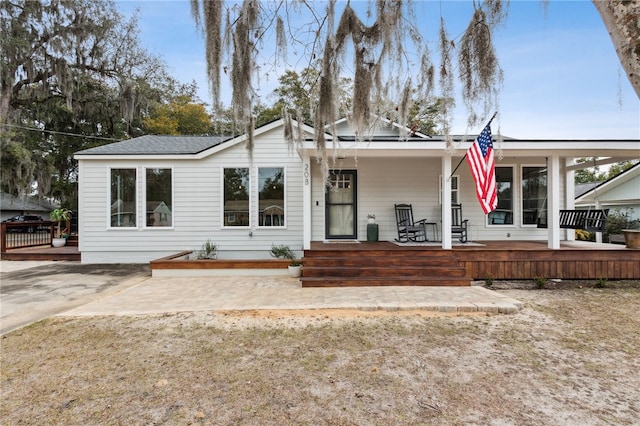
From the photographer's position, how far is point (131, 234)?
817cm

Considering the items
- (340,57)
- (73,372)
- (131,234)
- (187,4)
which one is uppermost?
(187,4)

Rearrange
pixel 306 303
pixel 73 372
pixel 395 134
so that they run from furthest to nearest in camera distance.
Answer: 1. pixel 395 134
2. pixel 306 303
3. pixel 73 372

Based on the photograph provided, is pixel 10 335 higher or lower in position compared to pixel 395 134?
lower

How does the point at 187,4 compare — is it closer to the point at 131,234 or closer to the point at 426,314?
the point at 426,314

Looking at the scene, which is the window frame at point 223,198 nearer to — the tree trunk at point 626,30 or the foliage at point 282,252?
the foliage at point 282,252

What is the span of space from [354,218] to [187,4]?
592 cm

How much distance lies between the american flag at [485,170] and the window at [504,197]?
300cm

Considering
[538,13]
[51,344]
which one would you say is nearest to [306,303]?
[51,344]

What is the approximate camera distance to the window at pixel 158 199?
8.19 m

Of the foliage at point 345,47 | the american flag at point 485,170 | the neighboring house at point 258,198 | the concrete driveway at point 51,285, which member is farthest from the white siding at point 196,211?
the foliage at point 345,47

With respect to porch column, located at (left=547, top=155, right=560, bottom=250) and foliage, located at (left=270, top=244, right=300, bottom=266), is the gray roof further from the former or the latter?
porch column, located at (left=547, top=155, right=560, bottom=250)

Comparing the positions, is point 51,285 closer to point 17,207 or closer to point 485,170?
point 485,170

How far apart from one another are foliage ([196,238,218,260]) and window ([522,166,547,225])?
25.4 ft

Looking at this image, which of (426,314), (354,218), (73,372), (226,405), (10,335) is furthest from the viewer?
(354,218)
